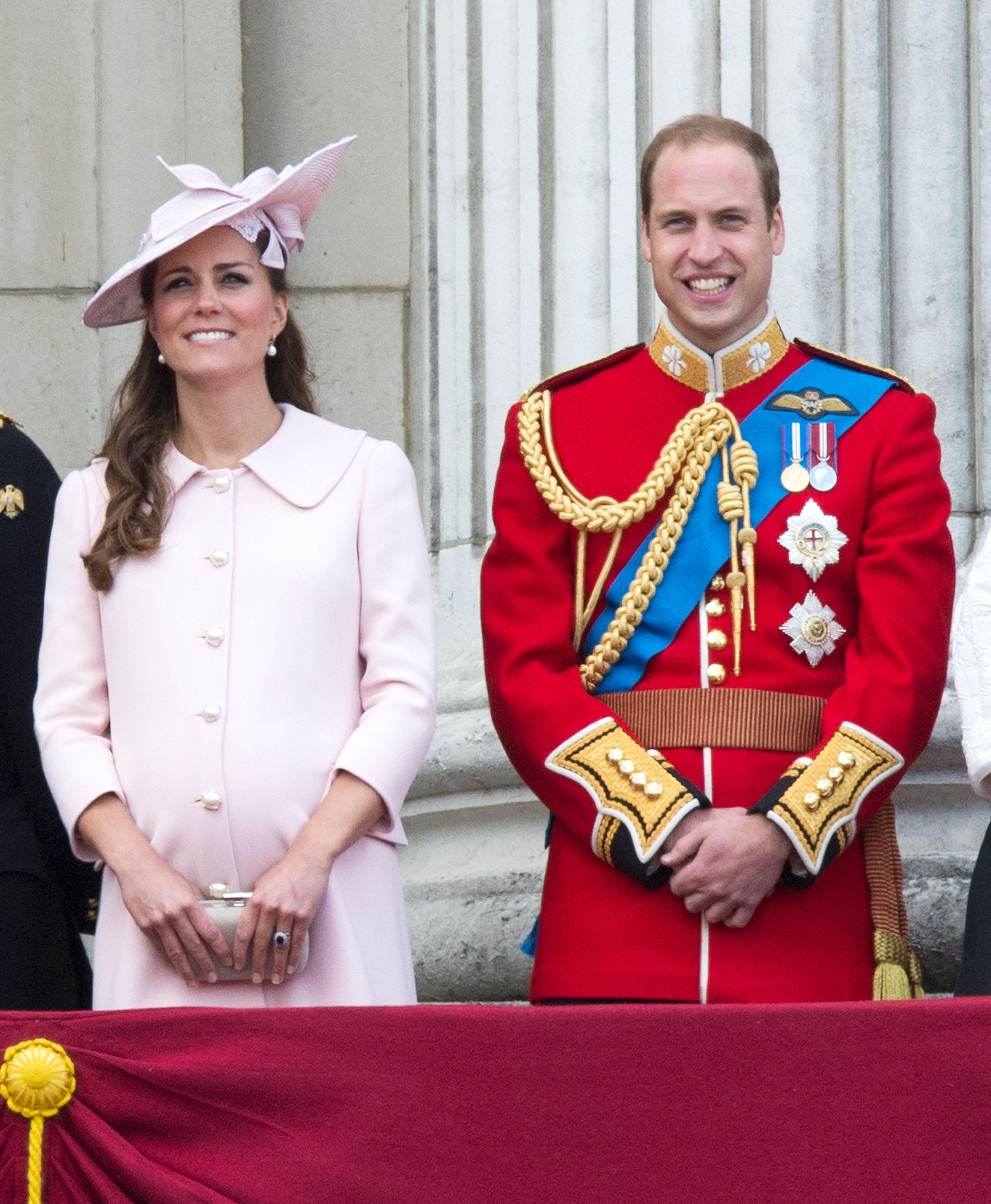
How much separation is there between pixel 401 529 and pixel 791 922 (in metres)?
0.77

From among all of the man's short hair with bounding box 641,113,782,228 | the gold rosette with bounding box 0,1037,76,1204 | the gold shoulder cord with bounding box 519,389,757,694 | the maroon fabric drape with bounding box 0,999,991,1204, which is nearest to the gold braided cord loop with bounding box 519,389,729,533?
the gold shoulder cord with bounding box 519,389,757,694

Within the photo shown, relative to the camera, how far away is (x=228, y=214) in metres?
3.39

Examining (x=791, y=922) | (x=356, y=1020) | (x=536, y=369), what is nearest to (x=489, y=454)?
(x=536, y=369)

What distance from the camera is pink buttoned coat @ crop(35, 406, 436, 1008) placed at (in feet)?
10.4

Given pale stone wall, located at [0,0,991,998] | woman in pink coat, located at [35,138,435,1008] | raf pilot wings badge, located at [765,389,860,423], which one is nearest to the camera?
woman in pink coat, located at [35,138,435,1008]

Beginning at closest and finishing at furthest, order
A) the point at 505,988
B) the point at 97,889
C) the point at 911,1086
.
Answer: the point at 911,1086 < the point at 97,889 < the point at 505,988

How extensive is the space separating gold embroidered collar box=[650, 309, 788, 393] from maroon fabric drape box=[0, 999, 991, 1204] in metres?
1.22

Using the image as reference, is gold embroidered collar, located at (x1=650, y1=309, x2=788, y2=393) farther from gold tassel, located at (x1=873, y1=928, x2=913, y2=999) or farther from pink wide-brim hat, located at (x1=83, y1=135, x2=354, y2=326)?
gold tassel, located at (x1=873, y1=928, x2=913, y2=999)

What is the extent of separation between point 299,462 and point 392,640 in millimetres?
308

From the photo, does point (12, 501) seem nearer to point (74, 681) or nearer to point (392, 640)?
point (74, 681)

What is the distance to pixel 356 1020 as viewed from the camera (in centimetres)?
264

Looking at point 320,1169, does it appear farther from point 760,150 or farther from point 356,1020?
point 760,150

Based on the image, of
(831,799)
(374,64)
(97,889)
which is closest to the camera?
(831,799)

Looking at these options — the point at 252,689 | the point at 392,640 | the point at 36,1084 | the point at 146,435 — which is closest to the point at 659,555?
the point at 392,640
